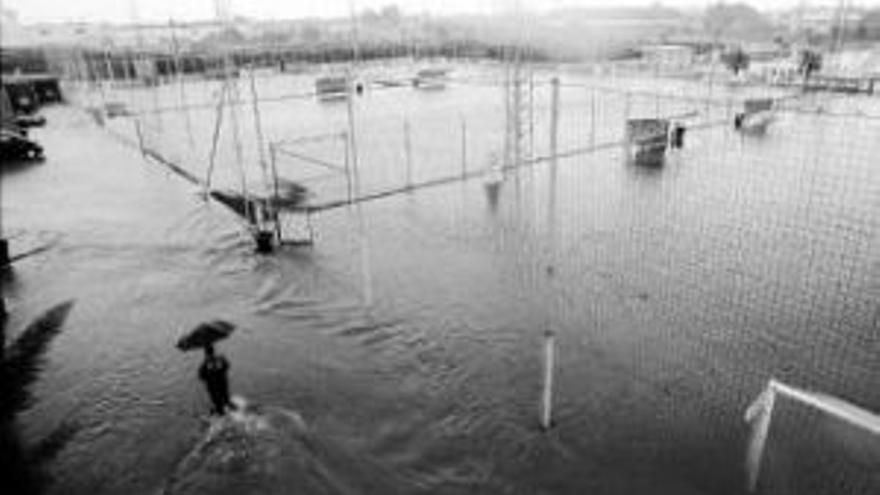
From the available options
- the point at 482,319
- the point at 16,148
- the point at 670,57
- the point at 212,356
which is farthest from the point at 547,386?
the point at 670,57

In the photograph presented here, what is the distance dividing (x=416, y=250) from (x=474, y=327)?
3376mm

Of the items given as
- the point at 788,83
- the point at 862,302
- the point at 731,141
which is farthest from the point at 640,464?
A: the point at 788,83

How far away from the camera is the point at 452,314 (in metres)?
9.41

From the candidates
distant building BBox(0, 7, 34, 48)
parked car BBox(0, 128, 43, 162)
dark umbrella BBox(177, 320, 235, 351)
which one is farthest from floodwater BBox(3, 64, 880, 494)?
parked car BBox(0, 128, 43, 162)

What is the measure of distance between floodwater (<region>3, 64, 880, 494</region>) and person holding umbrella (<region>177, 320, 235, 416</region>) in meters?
0.52

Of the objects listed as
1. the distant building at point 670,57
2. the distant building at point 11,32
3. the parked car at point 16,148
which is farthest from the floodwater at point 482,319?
the distant building at point 670,57

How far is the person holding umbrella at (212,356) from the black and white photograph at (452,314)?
27 mm

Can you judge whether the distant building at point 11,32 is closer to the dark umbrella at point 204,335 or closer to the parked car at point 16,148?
the dark umbrella at point 204,335

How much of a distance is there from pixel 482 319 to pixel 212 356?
A: 3919mm

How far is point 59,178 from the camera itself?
2062 cm

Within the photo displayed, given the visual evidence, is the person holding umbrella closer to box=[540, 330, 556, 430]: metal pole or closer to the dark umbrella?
the dark umbrella

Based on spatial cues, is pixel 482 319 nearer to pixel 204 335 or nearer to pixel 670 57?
pixel 204 335

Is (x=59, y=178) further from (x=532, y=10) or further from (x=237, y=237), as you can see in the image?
(x=532, y=10)

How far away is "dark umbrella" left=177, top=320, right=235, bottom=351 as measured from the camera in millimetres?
6254
